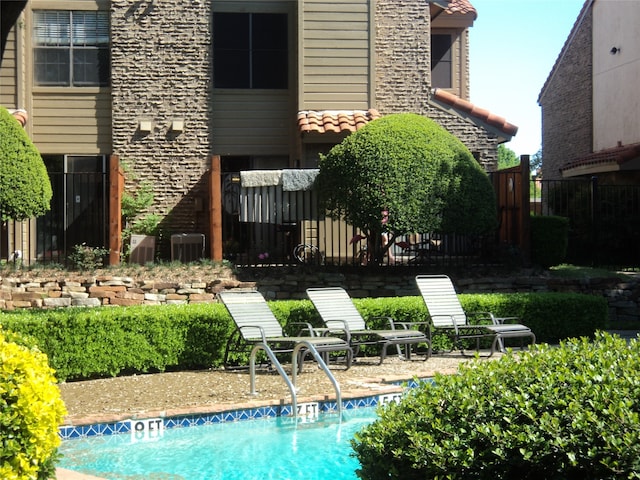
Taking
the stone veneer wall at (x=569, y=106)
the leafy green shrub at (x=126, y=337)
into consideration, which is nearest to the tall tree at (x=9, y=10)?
the leafy green shrub at (x=126, y=337)

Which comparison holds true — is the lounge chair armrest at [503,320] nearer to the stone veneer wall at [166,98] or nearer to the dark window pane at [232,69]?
A: the stone veneer wall at [166,98]

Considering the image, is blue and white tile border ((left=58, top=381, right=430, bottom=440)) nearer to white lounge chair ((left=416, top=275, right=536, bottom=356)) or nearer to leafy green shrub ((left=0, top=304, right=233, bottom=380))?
leafy green shrub ((left=0, top=304, right=233, bottom=380))

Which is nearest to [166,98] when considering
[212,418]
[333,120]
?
[333,120]

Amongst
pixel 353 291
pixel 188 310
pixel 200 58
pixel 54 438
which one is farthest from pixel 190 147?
pixel 54 438

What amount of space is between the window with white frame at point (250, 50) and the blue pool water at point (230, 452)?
12900mm

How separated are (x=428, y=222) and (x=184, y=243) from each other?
5.33 meters

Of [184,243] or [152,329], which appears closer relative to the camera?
[152,329]

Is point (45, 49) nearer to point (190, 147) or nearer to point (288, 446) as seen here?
point (190, 147)

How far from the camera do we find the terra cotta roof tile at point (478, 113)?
2053cm

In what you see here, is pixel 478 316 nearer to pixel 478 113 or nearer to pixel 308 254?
pixel 308 254

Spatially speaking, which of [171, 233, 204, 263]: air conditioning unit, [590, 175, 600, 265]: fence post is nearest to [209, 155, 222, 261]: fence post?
[171, 233, 204, 263]: air conditioning unit

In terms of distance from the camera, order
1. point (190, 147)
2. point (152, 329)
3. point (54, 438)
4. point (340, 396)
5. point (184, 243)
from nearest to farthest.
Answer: point (54, 438) < point (340, 396) < point (152, 329) < point (184, 243) < point (190, 147)

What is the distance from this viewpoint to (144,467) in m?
7.57

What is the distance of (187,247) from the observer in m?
18.7
